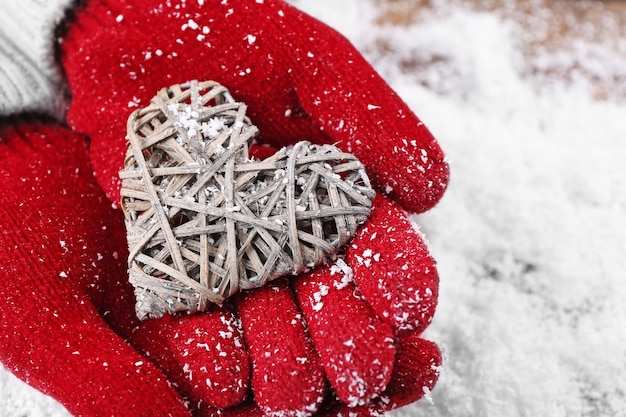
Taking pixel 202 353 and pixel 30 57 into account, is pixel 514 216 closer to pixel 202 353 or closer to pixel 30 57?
pixel 202 353

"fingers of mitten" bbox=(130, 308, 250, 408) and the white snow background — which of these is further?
the white snow background

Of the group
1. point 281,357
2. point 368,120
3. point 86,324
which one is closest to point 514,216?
point 368,120

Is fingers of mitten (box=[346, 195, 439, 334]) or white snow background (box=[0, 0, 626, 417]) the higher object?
fingers of mitten (box=[346, 195, 439, 334])

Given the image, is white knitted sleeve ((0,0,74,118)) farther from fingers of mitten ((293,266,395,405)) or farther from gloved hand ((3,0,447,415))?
fingers of mitten ((293,266,395,405))

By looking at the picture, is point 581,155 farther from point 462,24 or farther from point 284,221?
point 284,221

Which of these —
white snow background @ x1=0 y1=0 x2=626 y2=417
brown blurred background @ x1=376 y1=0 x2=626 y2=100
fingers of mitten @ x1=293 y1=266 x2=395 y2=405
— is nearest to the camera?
fingers of mitten @ x1=293 y1=266 x2=395 y2=405

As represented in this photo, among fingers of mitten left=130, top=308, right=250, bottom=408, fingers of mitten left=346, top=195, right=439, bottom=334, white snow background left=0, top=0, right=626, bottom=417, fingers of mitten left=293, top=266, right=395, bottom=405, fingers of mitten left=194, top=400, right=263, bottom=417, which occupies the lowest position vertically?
white snow background left=0, top=0, right=626, bottom=417

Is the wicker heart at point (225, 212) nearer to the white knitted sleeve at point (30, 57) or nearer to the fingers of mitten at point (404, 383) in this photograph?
the fingers of mitten at point (404, 383)

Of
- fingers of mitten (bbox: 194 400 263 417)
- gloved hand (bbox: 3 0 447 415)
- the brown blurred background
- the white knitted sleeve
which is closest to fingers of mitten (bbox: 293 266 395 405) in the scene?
gloved hand (bbox: 3 0 447 415)
